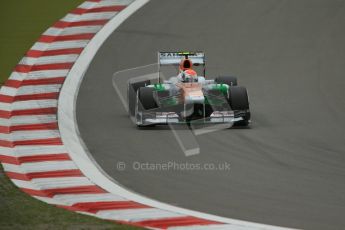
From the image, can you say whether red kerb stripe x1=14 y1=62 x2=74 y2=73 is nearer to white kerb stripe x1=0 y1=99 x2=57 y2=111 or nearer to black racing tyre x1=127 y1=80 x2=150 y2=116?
white kerb stripe x1=0 y1=99 x2=57 y2=111

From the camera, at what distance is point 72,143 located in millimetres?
19750

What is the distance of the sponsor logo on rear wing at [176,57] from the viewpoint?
22797 millimetres

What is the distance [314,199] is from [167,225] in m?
2.67

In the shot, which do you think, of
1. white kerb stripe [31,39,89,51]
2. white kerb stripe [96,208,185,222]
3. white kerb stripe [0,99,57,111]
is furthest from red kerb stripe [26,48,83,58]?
white kerb stripe [96,208,185,222]

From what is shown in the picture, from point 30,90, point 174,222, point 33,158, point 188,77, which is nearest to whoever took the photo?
point 174,222

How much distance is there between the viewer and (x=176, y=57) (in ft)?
75.0

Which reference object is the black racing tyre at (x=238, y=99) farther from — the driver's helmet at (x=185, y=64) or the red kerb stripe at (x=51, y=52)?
the red kerb stripe at (x=51, y=52)

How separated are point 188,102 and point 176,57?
2.08m

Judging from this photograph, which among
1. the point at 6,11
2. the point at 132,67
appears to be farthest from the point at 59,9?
the point at 132,67

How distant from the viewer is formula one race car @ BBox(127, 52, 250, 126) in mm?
20925

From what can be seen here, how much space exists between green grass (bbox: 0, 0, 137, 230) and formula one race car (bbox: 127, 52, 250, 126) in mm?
4450

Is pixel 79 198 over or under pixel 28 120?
under

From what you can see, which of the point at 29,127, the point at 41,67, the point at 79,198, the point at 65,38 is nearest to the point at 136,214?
the point at 79,198

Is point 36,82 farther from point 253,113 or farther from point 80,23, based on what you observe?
point 253,113
